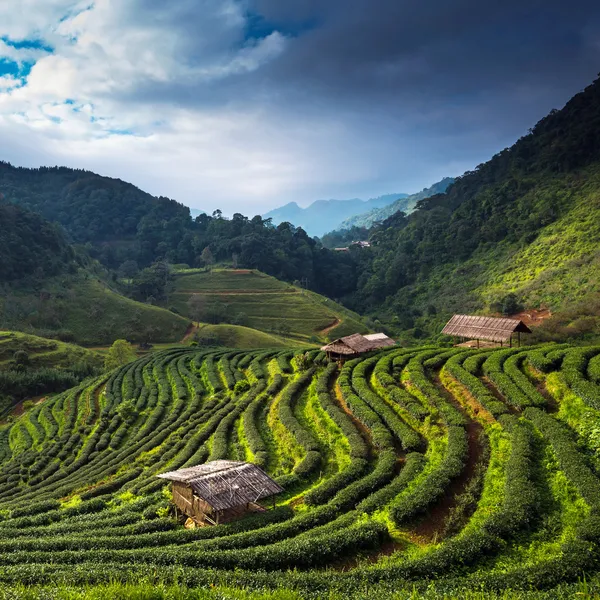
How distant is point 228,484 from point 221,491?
50cm

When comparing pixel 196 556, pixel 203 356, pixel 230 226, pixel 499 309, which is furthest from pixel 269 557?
pixel 230 226

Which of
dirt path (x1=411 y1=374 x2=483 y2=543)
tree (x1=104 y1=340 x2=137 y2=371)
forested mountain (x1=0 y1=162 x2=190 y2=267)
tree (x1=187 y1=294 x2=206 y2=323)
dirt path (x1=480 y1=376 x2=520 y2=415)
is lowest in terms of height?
dirt path (x1=411 y1=374 x2=483 y2=543)

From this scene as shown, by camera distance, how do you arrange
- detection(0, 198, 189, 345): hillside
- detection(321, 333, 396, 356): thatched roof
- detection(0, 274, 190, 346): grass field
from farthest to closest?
detection(0, 198, 189, 345): hillside
detection(0, 274, 190, 346): grass field
detection(321, 333, 396, 356): thatched roof

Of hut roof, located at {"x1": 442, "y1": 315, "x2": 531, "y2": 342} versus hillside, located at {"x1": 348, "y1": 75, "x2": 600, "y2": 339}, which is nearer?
hut roof, located at {"x1": 442, "y1": 315, "x2": 531, "y2": 342}

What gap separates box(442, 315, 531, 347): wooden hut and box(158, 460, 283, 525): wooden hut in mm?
29825

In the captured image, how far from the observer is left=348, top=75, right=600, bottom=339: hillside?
7175 cm

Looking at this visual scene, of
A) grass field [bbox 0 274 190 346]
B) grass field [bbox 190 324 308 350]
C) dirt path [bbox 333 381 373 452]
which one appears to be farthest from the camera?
grass field [bbox 0 274 190 346]

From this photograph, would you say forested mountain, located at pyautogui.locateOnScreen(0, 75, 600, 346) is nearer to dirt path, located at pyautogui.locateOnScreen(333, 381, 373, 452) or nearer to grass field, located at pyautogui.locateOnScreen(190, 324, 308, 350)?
grass field, located at pyautogui.locateOnScreen(190, 324, 308, 350)

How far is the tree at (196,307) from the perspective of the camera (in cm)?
10506

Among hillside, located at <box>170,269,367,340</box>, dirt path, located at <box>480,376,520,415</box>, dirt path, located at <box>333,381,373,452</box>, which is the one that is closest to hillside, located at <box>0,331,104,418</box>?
hillside, located at <box>170,269,367,340</box>

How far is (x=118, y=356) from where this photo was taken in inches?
2795

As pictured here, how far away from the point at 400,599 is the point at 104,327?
88960mm

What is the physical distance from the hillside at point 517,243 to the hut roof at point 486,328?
54.5 feet

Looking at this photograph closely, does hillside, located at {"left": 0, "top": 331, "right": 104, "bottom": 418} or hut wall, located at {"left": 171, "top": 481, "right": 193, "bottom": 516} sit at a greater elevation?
hillside, located at {"left": 0, "top": 331, "right": 104, "bottom": 418}
